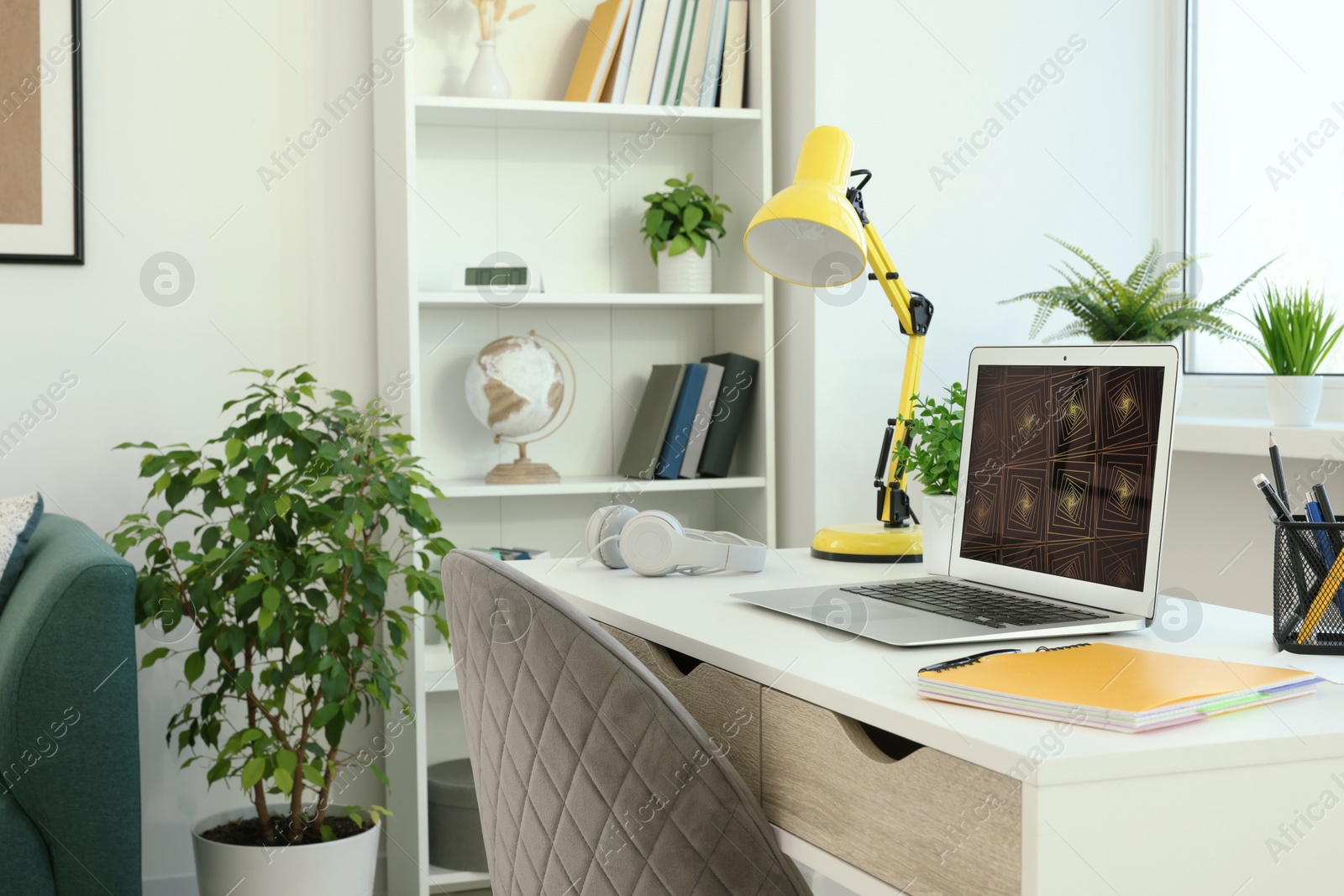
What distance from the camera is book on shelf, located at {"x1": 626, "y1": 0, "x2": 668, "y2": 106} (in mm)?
2434

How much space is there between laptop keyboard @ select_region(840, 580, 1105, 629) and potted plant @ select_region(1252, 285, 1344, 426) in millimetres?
853

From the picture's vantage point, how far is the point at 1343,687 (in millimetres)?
921

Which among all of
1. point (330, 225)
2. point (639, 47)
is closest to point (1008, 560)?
point (639, 47)

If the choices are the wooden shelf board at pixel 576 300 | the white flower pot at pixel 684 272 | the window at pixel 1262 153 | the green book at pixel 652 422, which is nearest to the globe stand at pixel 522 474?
the green book at pixel 652 422

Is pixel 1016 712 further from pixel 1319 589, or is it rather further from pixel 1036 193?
pixel 1036 193

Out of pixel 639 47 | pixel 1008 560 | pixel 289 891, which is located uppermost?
pixel 639 47

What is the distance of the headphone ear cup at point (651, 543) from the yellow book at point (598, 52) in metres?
1.22

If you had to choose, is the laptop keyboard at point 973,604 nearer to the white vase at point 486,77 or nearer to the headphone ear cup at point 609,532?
the headphone ear cup at point 609,532

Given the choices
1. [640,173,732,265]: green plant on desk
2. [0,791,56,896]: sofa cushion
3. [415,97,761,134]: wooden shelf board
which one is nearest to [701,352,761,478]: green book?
[640,173,732,265]: green plant on desk

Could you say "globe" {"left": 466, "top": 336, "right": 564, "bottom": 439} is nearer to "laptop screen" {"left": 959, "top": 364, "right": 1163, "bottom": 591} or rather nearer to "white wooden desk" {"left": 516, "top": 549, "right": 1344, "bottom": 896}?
"laptop screen" {"left": 959, "top": 364, "right": 1163, "bottom": 591}

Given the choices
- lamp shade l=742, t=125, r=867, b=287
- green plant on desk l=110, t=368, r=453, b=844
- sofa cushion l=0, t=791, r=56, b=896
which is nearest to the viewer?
lamp shade l=742, t=125, r=867, b=287

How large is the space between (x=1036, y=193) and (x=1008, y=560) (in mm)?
1355

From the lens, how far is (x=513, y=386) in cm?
239

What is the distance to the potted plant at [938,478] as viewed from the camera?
147cm
